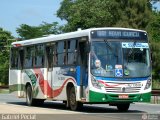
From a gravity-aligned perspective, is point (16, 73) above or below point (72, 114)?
above

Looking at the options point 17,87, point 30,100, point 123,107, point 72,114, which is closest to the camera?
point 72,114

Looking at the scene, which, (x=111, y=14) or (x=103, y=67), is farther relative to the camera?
(x=111, y=14)

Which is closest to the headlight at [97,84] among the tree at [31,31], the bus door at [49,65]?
the bus door at [49,65]

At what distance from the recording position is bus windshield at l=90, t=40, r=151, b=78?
20594 millimetres

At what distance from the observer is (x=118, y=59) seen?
816 inches

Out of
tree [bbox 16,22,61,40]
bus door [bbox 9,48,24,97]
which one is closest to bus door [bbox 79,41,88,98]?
bus door [bbox 9,48,24,97]

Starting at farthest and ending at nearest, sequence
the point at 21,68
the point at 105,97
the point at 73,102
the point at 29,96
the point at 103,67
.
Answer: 1. the point at 21,68
2. the point at 29,96
3. the point at 73,102
4. the point at 103,67
5. the point at 105,97

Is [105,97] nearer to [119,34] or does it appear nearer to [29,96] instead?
[119,34]

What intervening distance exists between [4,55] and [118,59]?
83.3 m

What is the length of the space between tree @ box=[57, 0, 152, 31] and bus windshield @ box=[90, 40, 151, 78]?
42.7 metres

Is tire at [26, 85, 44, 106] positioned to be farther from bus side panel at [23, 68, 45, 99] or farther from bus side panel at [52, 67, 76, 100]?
bus side panel at [52, 67, 76, 100]

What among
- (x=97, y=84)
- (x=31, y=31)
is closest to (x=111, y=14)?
(x=31, y=31)

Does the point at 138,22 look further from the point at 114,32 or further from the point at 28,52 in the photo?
the point at 114,32

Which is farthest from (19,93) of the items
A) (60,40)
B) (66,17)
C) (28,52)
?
(66,17)
